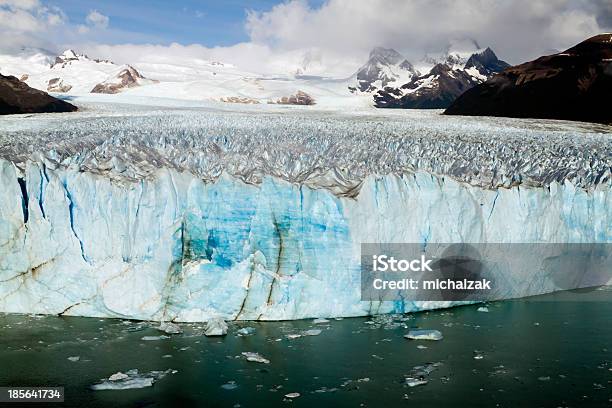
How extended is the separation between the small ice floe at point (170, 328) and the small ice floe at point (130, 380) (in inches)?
39.0

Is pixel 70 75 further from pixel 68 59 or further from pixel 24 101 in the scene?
pixel 24 101

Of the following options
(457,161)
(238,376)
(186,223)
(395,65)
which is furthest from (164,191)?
(395,65)

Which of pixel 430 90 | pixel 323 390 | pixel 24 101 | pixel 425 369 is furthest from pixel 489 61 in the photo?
pixel 323 390

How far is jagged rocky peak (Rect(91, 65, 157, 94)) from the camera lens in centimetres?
5673

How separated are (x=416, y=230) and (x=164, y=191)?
9.97 feet

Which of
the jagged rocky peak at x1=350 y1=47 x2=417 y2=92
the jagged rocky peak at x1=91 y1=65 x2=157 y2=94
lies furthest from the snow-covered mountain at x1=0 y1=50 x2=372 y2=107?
the jagged rocky peak at x1=350 y1=47 x2=417 y2=92

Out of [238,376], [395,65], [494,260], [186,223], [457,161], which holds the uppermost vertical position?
[395,65]

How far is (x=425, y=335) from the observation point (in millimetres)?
6637

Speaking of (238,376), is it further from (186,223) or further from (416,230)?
(416,230)

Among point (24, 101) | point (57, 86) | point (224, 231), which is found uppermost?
point (57, 86)

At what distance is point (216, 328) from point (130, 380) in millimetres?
1272

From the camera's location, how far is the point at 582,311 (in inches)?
299

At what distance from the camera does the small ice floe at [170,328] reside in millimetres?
6766

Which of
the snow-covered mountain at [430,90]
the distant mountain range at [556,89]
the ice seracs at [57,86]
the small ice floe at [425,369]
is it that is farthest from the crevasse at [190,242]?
the ice seracs at [57,86]
